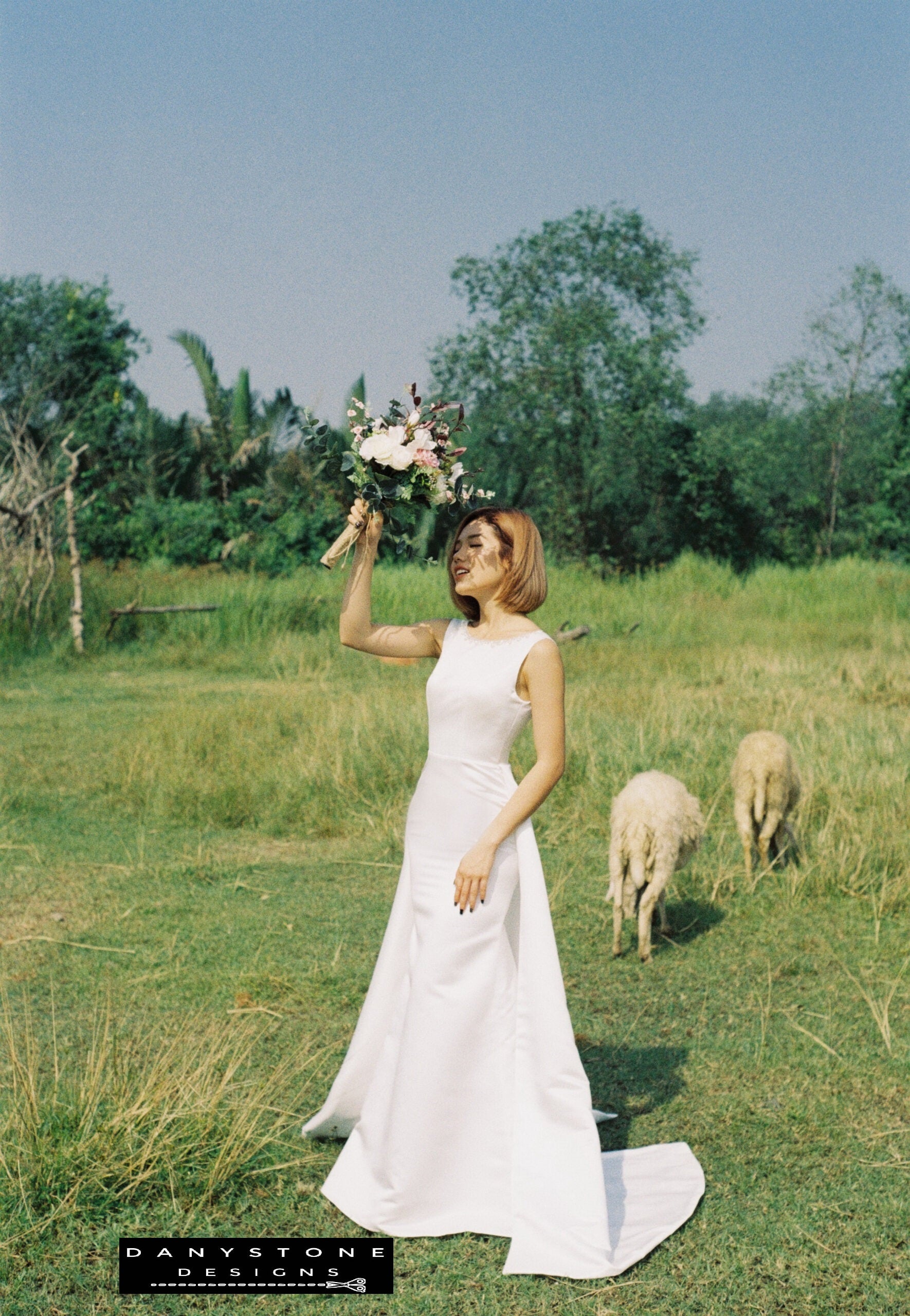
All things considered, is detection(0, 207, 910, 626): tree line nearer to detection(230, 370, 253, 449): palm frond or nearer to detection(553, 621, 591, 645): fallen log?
detection(230, 370, 253, 449): palm frond

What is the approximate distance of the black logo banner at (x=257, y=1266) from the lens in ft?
11.2

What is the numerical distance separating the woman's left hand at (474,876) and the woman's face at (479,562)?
767mm

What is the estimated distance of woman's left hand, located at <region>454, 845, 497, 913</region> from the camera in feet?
11.7

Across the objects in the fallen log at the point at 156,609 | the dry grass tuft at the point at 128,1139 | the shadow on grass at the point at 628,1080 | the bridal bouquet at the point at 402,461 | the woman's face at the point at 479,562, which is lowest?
the shadow on grass at the point at 628,1080

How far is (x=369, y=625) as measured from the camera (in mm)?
3963

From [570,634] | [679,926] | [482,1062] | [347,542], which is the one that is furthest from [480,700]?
[570,634]

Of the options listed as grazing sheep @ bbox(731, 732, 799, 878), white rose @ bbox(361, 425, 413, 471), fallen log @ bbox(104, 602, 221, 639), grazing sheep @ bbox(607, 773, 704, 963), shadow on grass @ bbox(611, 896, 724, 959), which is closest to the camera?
white rose @ bbox(361, 425, 413, 471)

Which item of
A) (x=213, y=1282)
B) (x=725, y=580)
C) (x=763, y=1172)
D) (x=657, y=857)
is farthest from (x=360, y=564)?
(x=725, y=580)

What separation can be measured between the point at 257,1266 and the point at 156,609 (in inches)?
605

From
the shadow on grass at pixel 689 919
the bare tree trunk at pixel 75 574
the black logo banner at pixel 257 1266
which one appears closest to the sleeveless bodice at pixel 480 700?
the black logo banner at pixel 257 1266

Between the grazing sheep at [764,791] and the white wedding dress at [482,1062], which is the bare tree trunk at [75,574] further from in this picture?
the white wedding dress at [482,1062]

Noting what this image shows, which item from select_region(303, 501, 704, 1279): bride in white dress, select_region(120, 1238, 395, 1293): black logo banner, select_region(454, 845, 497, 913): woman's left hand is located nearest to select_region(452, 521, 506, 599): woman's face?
select_region(303, 501, 704, 1279): bride in white dress

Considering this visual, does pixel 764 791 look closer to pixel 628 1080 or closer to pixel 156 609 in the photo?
pixel 628 1080

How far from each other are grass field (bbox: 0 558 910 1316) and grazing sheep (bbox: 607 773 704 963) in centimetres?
25
